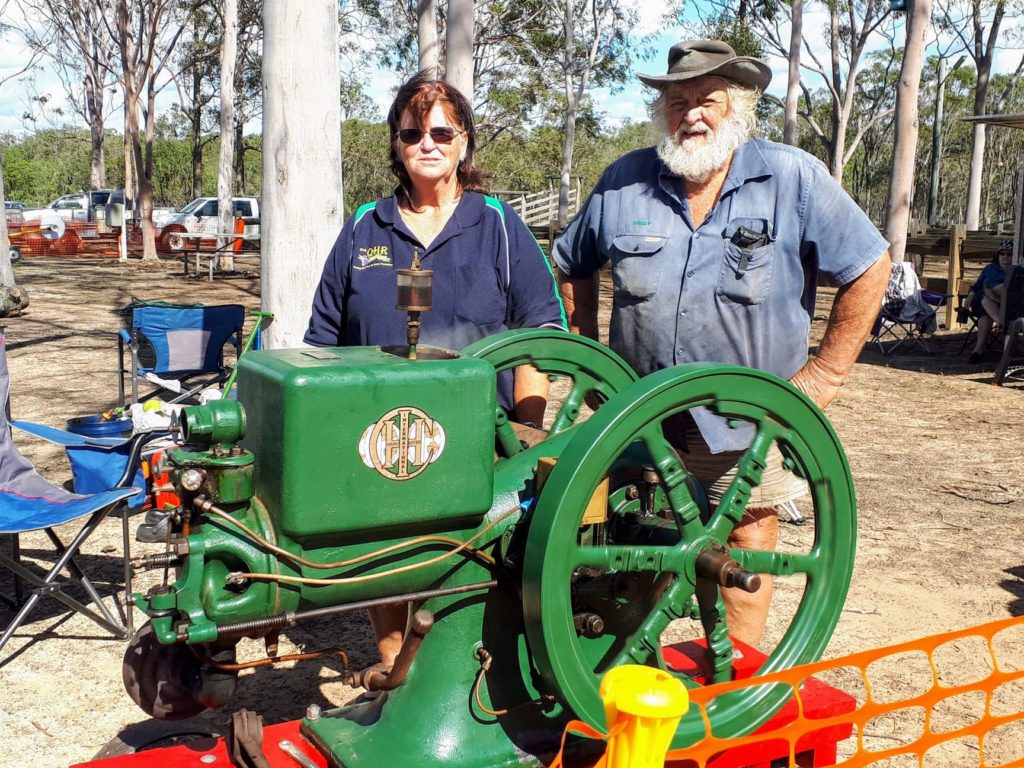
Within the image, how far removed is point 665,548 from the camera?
1.94m

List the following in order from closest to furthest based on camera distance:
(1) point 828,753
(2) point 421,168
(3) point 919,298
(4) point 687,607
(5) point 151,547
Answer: (4) point 687,607
(1) point 828,753
(2) point 421,168
(5) point 151,547
(3) point 919,298

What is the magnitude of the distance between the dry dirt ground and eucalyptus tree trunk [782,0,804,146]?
11.7m

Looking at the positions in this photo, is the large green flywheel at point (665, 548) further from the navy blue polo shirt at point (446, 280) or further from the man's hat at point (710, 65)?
the man's hat at point (710, 65)

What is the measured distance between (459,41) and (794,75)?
14.7 m

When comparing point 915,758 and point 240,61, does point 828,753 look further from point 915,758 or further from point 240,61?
point 240,61

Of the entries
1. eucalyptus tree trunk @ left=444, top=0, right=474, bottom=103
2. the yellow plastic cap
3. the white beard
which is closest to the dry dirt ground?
the yellow plastic cap

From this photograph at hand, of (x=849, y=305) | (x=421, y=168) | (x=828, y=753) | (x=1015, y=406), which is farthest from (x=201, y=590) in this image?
(x=1015, y=406)

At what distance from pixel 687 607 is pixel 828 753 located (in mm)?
640

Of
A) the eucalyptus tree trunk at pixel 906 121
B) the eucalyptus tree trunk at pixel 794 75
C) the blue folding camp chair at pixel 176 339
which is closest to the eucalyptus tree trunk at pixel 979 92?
the eucalyptus tree trunk at pixel 794 75

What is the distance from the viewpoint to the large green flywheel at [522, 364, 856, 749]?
5.86ft

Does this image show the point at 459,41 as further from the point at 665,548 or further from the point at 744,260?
the point at 665,548

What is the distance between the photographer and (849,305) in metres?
2.63

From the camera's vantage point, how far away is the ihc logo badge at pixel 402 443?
168 centimetres

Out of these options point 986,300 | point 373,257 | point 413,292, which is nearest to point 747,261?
point 373,257
